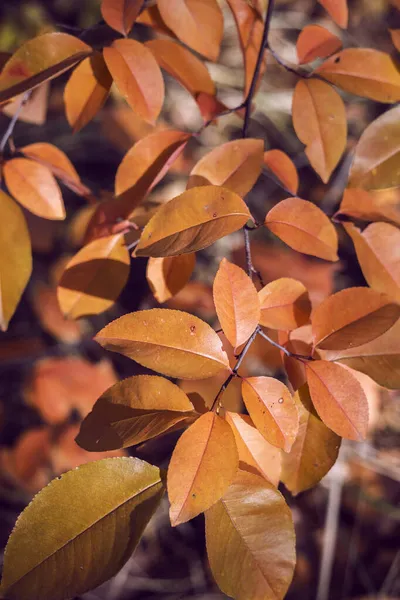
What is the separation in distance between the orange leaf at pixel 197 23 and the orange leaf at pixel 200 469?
54 centimetres

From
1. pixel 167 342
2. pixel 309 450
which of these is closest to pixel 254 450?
pixel 309 450

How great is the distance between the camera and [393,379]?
0.61m

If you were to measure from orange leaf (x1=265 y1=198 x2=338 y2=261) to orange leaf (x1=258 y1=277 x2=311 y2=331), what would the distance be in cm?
5

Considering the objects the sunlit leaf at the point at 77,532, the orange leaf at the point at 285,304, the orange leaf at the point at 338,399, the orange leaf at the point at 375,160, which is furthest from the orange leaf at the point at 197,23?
the sunlit leaf at the point at 77,532

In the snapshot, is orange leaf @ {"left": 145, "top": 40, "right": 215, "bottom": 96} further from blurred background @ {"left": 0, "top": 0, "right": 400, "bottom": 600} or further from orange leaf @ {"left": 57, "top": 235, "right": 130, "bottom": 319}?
blurred background @ {"left": 0, "top": 0, "right": 400, "bottom": 600}

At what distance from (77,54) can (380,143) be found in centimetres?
45

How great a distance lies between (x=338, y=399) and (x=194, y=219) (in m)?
0.27

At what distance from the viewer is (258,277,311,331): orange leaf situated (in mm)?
633

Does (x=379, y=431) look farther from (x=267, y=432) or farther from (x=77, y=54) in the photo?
(x=77, y=54)

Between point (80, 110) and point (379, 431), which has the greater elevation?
point (80, 110)

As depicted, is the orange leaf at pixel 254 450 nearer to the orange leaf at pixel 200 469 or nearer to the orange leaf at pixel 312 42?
the orange leaf at pixel 200 469

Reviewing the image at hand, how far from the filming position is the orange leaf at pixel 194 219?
1.82 feet

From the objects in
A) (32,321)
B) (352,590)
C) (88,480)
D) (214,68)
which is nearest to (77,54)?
(88,480)

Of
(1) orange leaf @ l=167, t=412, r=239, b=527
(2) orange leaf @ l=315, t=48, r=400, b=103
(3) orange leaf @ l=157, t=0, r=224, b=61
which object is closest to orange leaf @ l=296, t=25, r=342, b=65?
(2) orange leaf @ l=315, t=48, r=400, b=103
